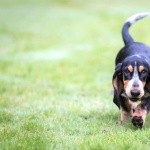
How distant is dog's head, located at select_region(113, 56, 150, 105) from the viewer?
668cm

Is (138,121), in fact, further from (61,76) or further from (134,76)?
(61,76)

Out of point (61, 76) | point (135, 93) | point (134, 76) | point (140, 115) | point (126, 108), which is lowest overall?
point (61, 76)

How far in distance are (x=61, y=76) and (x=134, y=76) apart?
30.0 feet

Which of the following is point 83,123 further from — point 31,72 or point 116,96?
point 31,72

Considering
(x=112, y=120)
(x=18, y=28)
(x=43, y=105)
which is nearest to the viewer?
(x=112, y=120)

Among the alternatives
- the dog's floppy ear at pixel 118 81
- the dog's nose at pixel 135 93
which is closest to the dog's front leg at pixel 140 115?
the dog's nose at pixel 135 93

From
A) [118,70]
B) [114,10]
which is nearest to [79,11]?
[114,10]

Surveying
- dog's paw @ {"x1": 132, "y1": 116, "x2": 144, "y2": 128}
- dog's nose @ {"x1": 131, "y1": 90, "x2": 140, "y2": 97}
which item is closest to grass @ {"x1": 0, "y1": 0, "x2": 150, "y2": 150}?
dog's paw @ {"x1": 132, "y1": 116, "x2": 144, "y2": 128}

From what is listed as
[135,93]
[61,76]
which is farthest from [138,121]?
[61,76]

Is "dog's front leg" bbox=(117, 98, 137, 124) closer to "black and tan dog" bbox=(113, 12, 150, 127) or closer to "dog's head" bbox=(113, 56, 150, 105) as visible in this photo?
"black and tan dog" bbox=(113, 12, 150, 127)

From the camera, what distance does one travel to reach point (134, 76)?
682cm

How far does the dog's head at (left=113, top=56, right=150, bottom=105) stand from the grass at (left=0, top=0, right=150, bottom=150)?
0.51 metres

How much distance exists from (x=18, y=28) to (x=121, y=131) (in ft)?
76.8

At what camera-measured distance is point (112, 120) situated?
7789 mm
